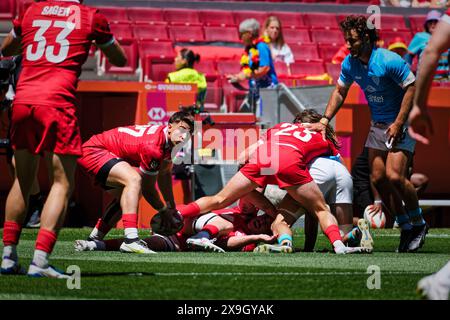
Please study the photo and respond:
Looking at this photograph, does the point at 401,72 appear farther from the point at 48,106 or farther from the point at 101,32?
the point at 48,106

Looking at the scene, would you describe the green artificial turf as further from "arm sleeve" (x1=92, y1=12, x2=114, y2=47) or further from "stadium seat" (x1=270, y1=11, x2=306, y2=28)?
"stadium seat" (x1=270, y1=11, x2=306, y2=28)

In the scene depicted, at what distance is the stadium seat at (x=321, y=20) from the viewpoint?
66.1 ft

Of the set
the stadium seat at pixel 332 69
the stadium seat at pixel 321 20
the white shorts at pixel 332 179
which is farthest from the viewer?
the stadium seat at pixel 321 20

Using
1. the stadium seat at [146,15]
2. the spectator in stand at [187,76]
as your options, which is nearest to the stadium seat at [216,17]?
the stadium seat at [146,15]

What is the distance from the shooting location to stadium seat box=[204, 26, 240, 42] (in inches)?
730

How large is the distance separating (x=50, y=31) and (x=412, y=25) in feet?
48.1

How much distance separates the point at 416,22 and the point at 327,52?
2699mm

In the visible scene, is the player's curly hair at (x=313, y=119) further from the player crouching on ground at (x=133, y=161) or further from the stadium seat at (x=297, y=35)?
the stadium seat at (x=297, y=35)

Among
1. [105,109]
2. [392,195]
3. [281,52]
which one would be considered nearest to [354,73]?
[392,195]

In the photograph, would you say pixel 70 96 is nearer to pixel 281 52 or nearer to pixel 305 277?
pixel 305 277

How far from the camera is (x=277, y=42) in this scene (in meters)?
16.2

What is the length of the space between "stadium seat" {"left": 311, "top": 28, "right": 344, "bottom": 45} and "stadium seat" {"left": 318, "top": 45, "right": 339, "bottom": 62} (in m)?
0.49

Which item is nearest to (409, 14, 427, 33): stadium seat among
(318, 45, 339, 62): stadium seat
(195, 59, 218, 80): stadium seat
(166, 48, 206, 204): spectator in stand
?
(318, 45, 339, 62): stadium seat

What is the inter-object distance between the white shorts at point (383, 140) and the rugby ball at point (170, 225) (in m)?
1.88
